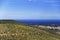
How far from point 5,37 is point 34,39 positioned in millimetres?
3748

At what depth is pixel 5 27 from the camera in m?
24.9

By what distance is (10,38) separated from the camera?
20.7m

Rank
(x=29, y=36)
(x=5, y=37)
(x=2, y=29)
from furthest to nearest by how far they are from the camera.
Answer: (x=2, y=29)
(x=29, y=36)
(x=5, y=37)

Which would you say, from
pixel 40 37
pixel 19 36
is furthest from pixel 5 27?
pixel 40 37

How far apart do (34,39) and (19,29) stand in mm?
3701

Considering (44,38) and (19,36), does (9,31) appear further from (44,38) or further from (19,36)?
(44,38)

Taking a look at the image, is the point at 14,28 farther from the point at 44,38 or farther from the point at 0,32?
the point at 44,38

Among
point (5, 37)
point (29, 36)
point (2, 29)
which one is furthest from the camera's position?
point (2, 29)

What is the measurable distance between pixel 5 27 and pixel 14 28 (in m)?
1.33

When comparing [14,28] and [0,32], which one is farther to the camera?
[14,28]

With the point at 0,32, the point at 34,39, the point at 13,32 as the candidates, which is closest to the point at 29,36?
the point at 34,39

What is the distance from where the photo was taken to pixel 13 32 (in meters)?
23.5

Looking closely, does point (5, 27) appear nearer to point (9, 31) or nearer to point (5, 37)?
point (9, 31)

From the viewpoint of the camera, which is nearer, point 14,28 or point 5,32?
point 5,32
